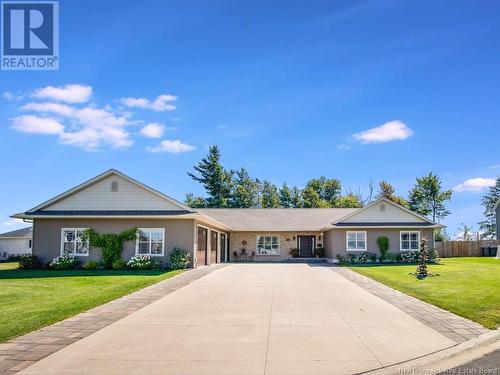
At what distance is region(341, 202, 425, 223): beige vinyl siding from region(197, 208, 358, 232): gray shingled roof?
3209mm

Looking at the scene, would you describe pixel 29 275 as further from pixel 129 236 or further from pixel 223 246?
pixel 223 246

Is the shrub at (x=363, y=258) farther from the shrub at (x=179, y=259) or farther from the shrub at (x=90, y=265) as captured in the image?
the shrub at (x=90, y=265)

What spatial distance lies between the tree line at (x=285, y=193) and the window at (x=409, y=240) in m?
22.9

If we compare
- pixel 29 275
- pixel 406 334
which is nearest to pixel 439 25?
pixel 406 334

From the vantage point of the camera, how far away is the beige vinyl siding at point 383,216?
29.5 metres

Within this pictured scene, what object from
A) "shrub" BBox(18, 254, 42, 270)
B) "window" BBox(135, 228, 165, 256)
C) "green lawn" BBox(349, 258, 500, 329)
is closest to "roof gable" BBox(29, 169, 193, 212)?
"window" BBox(135, 228, 165, 256)

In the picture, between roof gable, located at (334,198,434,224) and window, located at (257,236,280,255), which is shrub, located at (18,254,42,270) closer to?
window, located at (257,236,280,255)

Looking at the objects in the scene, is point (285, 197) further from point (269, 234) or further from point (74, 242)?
point (74, 242)

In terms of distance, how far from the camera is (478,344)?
7379 millimetres

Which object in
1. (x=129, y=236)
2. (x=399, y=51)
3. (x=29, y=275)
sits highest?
(x=399, y=51)

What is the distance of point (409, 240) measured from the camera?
2958 centimetres

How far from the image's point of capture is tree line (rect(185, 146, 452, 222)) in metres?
55.7

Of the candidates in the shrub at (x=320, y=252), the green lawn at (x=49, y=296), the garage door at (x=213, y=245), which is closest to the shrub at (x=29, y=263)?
the green lawn at (x=49, y=296)

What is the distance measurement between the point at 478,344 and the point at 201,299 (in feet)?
23.4
